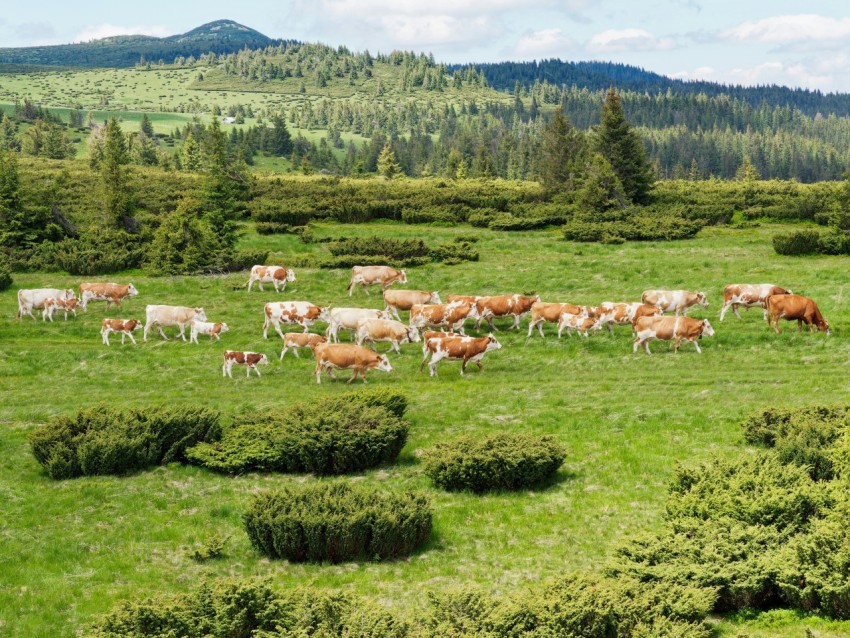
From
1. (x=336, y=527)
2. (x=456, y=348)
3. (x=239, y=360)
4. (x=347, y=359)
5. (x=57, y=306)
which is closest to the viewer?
(x=336, y=527)

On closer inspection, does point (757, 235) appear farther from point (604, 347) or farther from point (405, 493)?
point (405, 493)

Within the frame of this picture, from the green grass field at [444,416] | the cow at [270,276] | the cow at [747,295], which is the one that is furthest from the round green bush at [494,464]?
the cow at [270,276]

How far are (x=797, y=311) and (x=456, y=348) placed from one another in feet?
40.8

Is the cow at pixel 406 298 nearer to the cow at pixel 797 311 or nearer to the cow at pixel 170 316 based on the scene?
the cow at pixel 170 316

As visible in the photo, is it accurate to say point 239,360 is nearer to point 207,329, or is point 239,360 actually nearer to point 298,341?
point 298,341

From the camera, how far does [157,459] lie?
18516mm

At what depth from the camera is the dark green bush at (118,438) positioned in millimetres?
17672

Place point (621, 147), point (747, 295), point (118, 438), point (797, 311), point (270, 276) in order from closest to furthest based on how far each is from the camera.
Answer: point (118, 438) < point (797, 311) < point (747, 295) < point (270, 276) < point (621, 147)

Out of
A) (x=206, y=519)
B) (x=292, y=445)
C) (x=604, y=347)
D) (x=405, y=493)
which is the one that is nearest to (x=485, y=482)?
(x=405, y=493)

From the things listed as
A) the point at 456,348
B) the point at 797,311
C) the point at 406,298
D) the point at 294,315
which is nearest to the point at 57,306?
the point at 294,315

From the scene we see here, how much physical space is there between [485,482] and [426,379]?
358 inches

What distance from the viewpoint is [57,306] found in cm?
3384

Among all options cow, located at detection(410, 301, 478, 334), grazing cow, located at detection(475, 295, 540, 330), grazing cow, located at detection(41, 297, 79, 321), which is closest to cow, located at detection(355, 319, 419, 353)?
cow, located at detection(410, 301, 478, 334)

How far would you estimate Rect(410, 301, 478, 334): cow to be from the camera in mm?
30406
